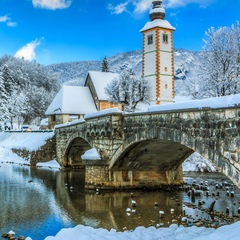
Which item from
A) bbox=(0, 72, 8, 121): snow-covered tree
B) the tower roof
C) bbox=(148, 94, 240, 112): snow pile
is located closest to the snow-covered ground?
bbox=(148, 94, 240, 112): snow pile

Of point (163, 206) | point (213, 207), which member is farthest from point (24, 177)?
point (213, 207)

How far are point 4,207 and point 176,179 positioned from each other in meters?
12.6

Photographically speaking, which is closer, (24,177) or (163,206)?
(163,206)

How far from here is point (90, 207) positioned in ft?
70.4

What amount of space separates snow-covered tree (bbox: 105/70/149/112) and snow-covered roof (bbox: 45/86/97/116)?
20.9 feet

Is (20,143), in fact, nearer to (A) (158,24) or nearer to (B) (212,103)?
(A) (158,24)

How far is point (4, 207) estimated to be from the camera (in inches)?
837

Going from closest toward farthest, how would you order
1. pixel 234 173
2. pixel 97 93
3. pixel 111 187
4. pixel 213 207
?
1. pixel 234 173
2. pixel 213 207
3. pixel 111 187
4. pixel 97 93

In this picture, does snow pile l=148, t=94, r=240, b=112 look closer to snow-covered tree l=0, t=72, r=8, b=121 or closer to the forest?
the forest

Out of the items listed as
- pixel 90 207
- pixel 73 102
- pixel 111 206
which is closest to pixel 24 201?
pixel 90 207

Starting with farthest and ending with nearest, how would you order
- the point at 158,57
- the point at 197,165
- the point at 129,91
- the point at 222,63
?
the point at 158,57, the point at 129,91, the point at 197,165, the point at 222,63

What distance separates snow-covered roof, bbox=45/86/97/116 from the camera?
55.3m

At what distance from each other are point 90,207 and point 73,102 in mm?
36104

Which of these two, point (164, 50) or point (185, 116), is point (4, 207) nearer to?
point (185, 116)
